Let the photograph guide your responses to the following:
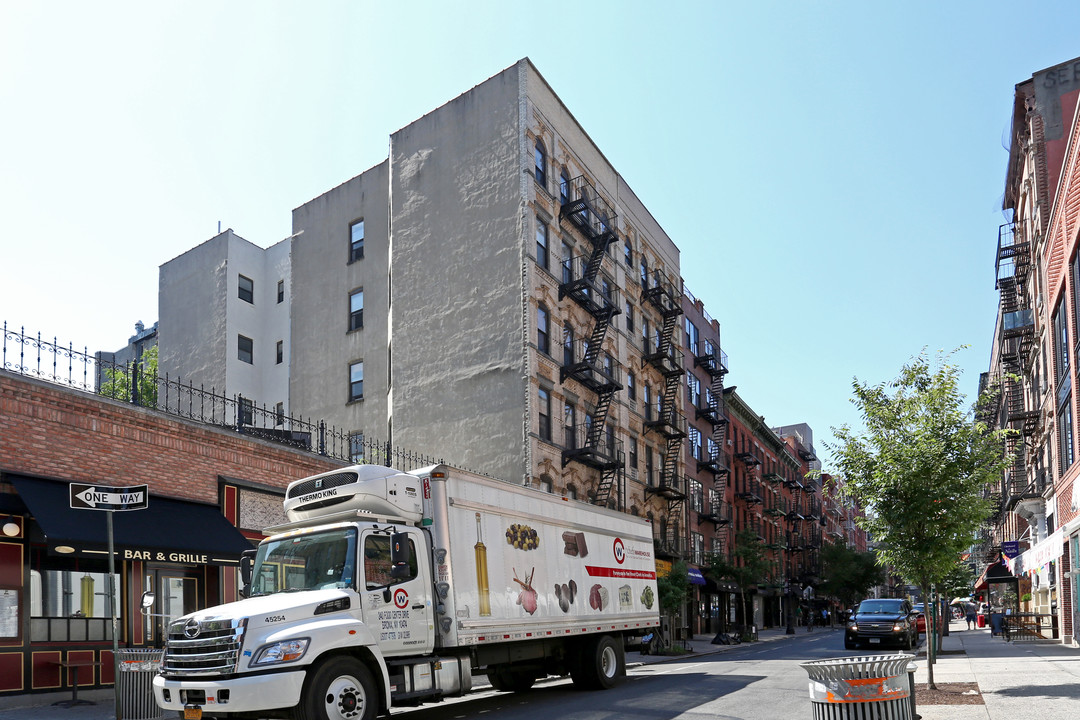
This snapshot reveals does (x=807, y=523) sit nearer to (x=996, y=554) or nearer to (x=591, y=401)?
(x=996, y=554)

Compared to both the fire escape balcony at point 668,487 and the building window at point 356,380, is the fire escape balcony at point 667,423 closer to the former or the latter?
the fire escape balcony at point 668,487

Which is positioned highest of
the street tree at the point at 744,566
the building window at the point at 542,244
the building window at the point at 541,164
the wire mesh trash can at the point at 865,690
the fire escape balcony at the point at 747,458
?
the building window at the point at 541,164

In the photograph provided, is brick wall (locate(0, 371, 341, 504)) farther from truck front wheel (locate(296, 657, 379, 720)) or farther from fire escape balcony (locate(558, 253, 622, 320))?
fire escape balcony (locate(558, 253, 622, 320))

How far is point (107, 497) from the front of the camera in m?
12.1

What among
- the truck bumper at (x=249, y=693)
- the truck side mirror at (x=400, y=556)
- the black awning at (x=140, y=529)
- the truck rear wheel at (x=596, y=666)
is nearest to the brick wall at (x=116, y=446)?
the black awning at (x=140, y=529)

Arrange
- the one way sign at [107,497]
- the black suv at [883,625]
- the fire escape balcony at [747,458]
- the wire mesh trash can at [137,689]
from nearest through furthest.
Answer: the one way sign at [107,497] → the wire mesh trash can at [137,689] → the black suv at [883,625] → the fire escape balcony at [747,458]

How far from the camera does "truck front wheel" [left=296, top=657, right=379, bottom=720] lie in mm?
10750

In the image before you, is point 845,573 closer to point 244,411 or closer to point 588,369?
point 588,369

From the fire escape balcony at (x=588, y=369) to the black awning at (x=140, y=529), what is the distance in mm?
17410

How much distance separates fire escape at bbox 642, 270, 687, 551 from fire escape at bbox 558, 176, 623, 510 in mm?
5424

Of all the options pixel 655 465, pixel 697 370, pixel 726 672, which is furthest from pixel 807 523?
pixel 726 672

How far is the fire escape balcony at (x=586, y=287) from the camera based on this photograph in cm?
3522

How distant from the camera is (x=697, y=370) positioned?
178ft

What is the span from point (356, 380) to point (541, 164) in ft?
37.2
